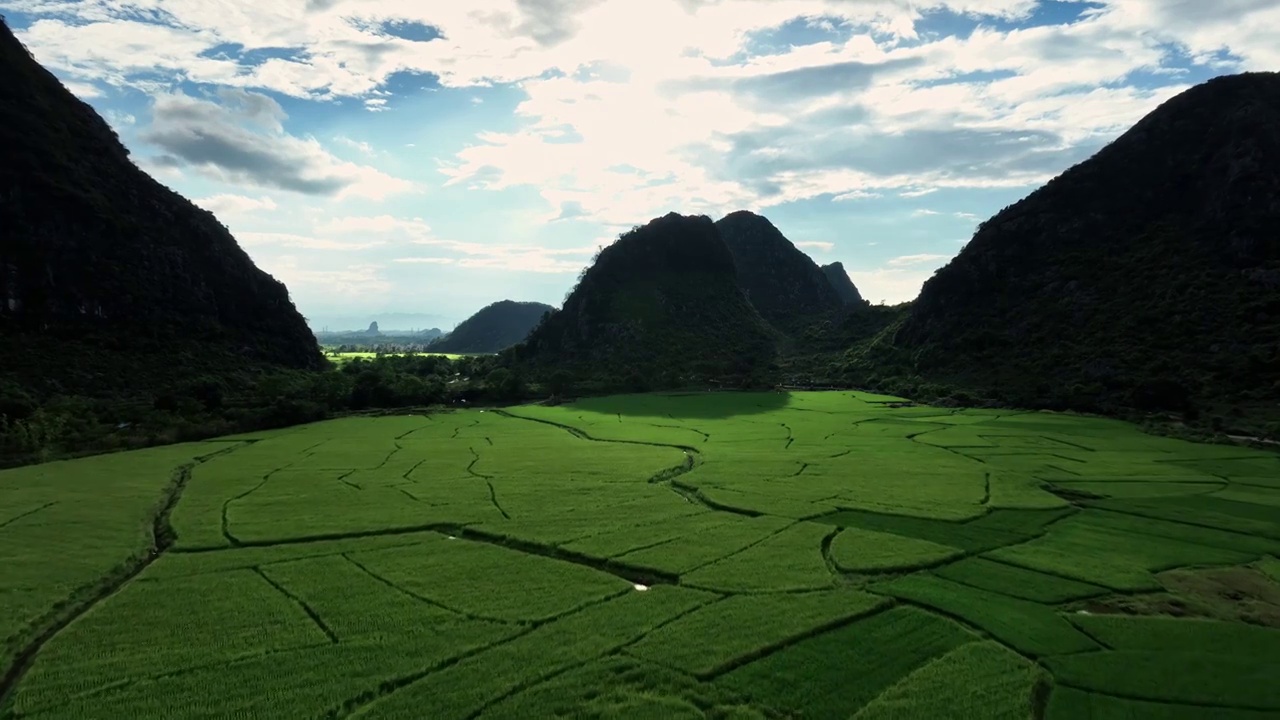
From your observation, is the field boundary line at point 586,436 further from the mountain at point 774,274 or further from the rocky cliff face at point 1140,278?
the mountain at point 774,274

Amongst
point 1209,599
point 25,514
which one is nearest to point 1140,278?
point 1209,599

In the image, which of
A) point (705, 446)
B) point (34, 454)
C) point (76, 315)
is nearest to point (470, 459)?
point (705, 446)

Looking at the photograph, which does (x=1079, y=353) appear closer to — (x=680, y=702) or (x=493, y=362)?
(x=680, y=702)

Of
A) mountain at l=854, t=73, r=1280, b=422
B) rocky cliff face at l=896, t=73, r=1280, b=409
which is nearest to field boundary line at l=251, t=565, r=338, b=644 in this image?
mountain at l=854, t=73, r=1280, b=422

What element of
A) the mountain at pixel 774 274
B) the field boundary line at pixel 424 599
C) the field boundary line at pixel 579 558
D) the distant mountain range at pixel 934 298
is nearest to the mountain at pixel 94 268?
the distant mountain range at pixel 934 298

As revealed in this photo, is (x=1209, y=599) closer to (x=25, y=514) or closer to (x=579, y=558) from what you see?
(x=579, y=558)
